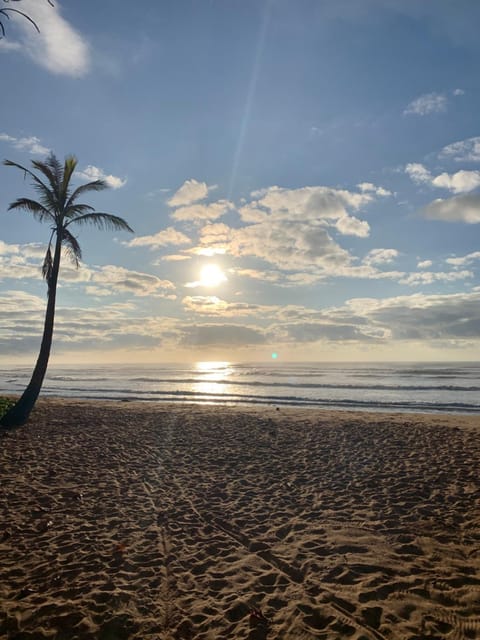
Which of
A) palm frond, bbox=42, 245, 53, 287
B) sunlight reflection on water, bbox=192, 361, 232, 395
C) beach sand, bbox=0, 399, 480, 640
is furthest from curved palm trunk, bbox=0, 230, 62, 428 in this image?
sunlight reflection on water, bbox=192, 361, 232, 395

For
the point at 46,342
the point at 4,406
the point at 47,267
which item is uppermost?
the point at 47,267

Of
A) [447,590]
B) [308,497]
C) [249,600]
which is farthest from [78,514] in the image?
[447,590]

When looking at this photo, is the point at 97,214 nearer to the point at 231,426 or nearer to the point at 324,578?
the point at 231,426

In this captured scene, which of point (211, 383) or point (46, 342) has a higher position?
point (46, 342)

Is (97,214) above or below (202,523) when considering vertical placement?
above

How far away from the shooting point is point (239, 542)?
585 centimetres

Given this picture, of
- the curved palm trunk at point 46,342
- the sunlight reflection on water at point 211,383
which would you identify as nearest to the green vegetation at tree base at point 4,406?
the curved palm trunk at point 46,342

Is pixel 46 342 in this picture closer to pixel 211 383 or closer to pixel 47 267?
pixel 47 267

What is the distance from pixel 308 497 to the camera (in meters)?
7.71

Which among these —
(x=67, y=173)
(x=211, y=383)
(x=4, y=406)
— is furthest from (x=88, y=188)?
(x=211, y=383)

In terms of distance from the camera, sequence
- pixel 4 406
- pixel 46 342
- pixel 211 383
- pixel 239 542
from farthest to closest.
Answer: pixel 211 383
pixel 46 342
pixel 4 406
pixel 239 542

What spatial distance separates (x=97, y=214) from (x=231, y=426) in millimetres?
10448

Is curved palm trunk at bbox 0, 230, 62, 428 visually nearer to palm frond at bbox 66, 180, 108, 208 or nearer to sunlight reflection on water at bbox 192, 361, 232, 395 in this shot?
palm frond at bbox 66, 180, 108, 208

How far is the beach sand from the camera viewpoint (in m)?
4.08
